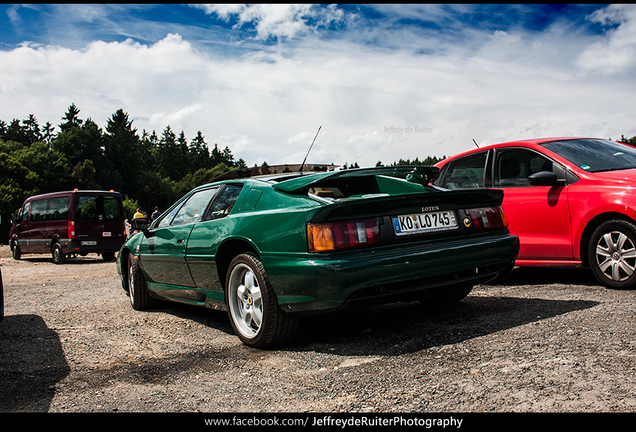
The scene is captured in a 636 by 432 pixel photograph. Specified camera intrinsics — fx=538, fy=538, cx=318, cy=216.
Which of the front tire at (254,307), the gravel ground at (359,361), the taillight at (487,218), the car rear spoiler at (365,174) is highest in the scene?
the car rear spoiler at (365,174)

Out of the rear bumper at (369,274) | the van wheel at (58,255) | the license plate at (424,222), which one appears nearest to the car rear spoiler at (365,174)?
the license plate at (424,222)

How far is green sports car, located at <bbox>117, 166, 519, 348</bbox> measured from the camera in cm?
370

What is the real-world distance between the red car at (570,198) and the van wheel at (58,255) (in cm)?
1374

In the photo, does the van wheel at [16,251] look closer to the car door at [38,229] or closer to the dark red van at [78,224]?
the car door at [38,229]

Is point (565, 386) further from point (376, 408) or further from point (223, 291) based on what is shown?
point (223, 291)

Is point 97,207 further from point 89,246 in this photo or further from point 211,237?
point 211,237

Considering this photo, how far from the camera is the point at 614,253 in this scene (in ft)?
17.4

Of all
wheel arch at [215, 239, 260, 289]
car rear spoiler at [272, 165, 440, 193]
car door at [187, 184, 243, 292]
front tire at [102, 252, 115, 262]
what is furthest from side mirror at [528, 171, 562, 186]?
front tire at [102, 252, 115, 262]

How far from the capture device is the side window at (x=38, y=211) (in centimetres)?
1744

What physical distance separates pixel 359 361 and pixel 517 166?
12.3 ft

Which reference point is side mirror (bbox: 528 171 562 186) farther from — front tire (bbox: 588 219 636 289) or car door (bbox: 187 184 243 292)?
car door (bbox: 187 184 243 292)

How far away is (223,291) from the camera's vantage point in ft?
14.9

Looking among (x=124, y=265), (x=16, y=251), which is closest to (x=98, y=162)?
(x=16, y=251)

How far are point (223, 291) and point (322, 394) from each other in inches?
71.3
